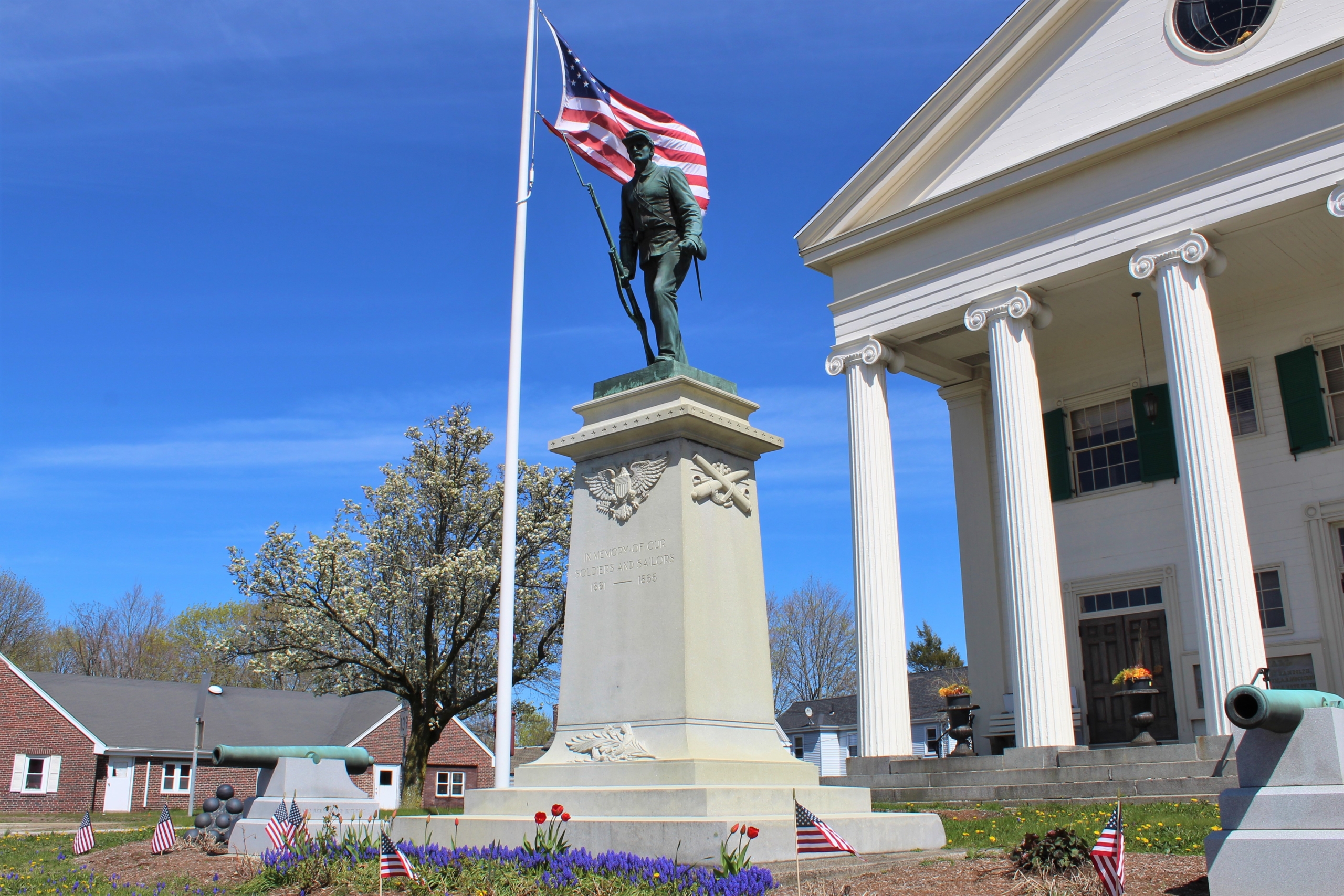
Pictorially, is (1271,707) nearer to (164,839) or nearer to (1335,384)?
(164,839)

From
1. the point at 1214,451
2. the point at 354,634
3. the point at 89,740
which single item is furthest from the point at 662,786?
the point at 89,740

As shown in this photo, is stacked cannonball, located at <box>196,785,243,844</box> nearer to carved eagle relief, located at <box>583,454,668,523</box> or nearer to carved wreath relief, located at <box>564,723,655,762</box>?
carved wreath relief, located at <box>564,723,655,762</box>

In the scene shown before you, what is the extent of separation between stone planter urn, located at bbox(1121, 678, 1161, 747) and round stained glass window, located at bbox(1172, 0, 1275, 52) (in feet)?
33.9

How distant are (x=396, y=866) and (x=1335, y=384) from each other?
18230 millimetres

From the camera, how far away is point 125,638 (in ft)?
200

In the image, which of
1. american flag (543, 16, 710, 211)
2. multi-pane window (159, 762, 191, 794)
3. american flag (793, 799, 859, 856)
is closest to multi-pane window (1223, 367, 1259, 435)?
american flag (543, 16, 710, 211)

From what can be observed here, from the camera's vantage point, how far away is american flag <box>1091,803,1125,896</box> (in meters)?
5.31

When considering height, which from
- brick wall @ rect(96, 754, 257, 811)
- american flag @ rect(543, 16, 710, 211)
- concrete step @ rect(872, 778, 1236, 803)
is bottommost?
brick wall @ rect(96, 754, 257, 811)

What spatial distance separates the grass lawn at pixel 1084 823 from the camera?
341 inches

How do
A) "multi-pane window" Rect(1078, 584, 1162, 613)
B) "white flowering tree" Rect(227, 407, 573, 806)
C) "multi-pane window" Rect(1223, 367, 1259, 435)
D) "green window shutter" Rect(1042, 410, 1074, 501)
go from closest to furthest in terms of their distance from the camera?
1. "multi-pane window" Rect(1223, 367, 1259, 435)
2. "multi-pane window" Rect(1078, 584, 1162, 613)
3. "green window shutter" Rect(1042, 410, 1074, 501)
4. "white flowering tree" Rect(227, 407, 573, 806)

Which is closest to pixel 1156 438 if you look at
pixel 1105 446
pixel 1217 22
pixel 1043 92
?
pixel 1105 446

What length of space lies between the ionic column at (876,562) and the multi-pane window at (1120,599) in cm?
439

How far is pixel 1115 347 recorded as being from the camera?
68.6 ft

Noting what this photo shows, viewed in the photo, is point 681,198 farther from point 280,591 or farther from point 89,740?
point 89,740
